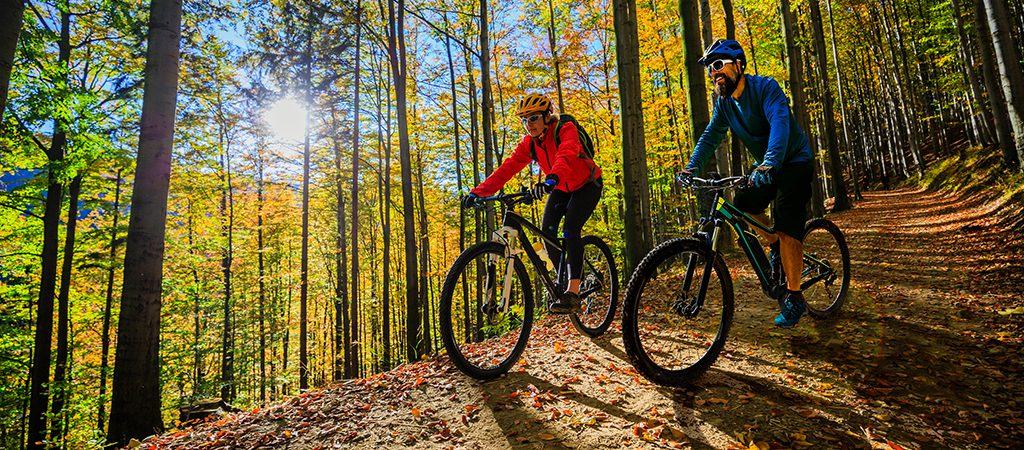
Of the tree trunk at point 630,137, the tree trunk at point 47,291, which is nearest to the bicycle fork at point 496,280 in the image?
the tree trunk at point 630,137

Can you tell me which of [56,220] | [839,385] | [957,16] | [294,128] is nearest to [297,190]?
[294,128]

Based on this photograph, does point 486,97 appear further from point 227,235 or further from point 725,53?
point 227,235

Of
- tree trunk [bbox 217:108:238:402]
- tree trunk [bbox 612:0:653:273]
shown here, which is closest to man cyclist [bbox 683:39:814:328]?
tree trunk [bbox 612:0:653:273]

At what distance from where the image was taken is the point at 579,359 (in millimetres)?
3885

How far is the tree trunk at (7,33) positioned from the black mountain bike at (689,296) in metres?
5.15

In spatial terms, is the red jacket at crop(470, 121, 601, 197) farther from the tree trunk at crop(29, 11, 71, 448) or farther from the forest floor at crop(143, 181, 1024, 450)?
the tree trunk at crop(29, 11, 71, 448)

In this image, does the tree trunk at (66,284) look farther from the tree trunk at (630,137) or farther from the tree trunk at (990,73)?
the tree trunk at (990,73)

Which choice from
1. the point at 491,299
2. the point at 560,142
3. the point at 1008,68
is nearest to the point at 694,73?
the point at 560,142

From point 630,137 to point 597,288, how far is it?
3.64 meters

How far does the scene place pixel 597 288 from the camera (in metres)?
4.66

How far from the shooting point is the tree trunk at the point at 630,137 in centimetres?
718

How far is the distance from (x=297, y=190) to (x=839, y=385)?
21.6 metres

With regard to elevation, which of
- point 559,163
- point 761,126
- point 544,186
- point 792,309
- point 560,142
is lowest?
point 792,309

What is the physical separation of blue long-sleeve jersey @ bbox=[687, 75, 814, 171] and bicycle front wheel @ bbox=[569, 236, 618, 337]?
1579mm
